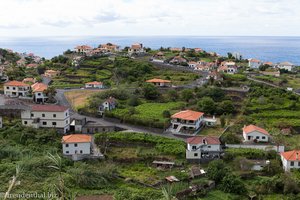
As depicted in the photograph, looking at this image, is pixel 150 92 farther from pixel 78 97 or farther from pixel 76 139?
pixel 76 139

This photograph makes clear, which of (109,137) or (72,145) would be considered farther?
(109,137)

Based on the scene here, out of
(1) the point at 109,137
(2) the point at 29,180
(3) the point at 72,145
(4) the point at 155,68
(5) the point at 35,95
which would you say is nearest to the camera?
(2) the point at 29,180

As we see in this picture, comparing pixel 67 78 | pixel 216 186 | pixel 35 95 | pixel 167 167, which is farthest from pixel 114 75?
pixel 216 186

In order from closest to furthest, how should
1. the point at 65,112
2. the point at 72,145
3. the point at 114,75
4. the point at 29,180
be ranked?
1. the point at 29,180
2. the point at 72,145
3. the point at 65,112
4. the point at 114,75

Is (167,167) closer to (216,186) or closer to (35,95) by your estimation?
(216,186)

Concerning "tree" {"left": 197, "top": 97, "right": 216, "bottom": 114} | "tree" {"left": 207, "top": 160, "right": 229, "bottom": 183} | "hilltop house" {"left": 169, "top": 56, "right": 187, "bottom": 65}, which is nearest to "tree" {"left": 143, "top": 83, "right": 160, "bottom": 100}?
"tree" {"left": 197, "top": 97, "right": 216, "bottom": 114}

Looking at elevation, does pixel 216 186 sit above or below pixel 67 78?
below

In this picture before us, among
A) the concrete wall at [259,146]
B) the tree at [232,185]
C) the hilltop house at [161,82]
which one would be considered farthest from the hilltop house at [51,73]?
the tree at [232,185]

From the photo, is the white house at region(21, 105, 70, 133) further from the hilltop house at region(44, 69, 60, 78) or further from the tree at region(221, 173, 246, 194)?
the hilltop house at region(44, 69, 60, 78)

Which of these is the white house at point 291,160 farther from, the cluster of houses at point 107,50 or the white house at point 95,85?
the cluster of houses at point 107,50
